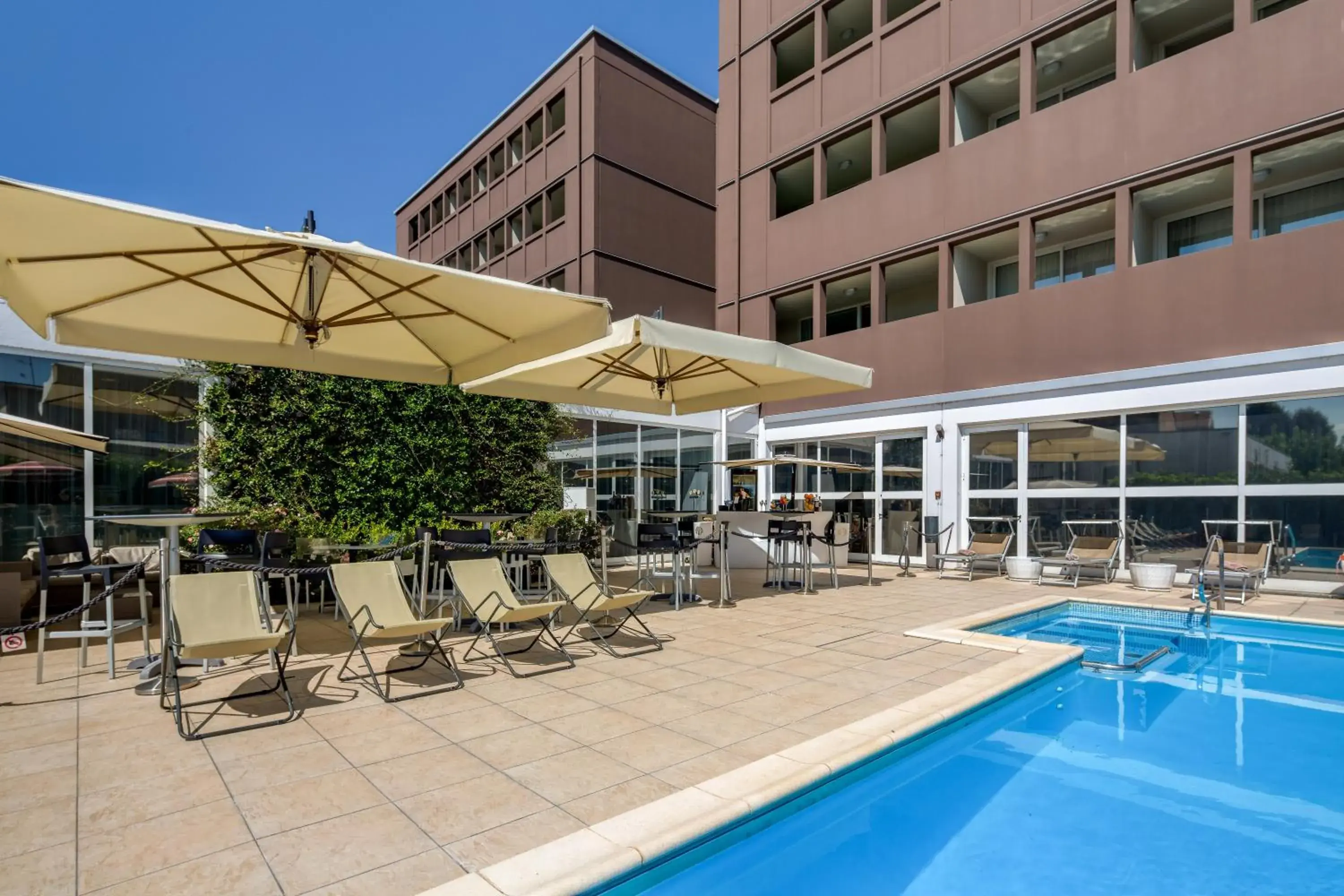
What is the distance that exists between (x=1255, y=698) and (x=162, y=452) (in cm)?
1089

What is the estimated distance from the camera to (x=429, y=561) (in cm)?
794

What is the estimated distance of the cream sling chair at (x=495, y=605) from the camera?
5293mm

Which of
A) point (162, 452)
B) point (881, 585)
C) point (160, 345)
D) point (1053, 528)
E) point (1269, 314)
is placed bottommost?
point (881, 585)

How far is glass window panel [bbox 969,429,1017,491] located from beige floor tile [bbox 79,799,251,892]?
11.5m

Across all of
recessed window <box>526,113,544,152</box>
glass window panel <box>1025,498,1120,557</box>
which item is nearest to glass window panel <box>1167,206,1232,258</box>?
glass window panel <box>1025,498,1120,557</box>

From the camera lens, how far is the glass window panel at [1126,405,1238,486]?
971cm

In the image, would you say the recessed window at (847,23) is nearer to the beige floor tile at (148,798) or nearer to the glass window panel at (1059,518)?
the glass window panel at (1059,518)

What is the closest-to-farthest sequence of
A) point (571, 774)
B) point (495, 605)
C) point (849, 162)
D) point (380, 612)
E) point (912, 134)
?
1. point (571, 774)
2. point (380, 612)
3. point (495, 605)
4. point (912, 134)
5. point (849, 162)

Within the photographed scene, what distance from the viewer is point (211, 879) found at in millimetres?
2471

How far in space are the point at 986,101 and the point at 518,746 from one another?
45.2 feet

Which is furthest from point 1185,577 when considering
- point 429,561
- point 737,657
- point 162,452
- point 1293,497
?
point 162,452

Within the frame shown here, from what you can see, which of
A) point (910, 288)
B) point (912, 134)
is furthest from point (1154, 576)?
point (912, 134)

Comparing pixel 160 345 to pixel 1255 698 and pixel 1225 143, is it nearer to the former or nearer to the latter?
pixel 1255 698

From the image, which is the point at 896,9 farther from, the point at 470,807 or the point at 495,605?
the point at 470,807
